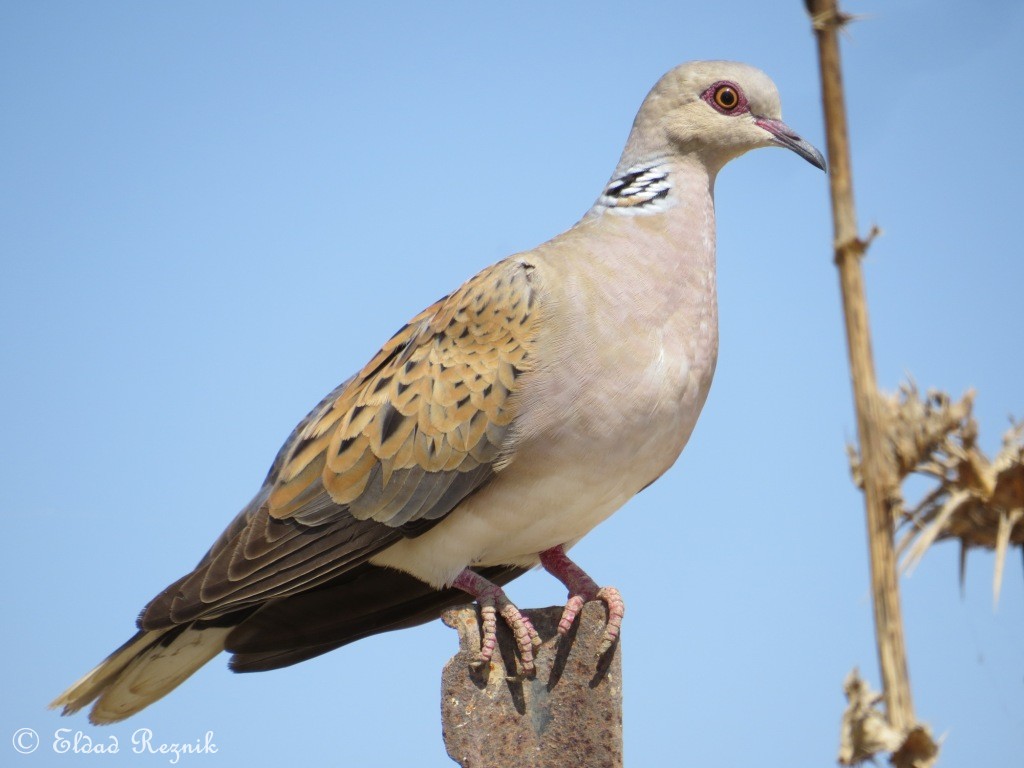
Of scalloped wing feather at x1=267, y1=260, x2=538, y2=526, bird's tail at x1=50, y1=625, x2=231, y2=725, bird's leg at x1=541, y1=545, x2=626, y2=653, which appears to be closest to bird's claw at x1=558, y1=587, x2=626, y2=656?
bird's leg at x1=541, y1=545, x2=626, y2=653

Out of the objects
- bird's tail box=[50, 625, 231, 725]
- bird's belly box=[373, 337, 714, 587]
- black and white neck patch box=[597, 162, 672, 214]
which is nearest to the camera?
bird's belly box=[373, 337, 714, 587]

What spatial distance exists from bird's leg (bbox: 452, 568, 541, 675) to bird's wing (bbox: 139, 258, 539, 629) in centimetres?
35

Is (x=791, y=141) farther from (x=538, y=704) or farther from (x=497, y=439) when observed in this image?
(x=538, y=704)

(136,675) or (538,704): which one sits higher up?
(136,675)

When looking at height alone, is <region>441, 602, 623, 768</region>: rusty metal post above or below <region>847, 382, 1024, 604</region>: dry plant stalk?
below

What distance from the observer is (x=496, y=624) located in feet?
14.6

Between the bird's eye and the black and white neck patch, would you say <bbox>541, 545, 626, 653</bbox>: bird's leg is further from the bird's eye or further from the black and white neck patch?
the bird's eye

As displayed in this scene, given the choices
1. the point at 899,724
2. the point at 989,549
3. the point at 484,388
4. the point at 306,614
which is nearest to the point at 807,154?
the point at 484,388

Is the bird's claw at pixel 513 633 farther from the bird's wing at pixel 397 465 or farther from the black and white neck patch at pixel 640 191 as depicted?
the black and white neck patch at pixel 640 191

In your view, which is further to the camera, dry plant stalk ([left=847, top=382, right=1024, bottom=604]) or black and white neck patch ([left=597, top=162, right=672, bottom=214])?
black and white neck patch ([left=597, top=162, right=672, bottom=214])

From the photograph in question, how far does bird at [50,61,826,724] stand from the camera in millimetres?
4480

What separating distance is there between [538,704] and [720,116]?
262cm

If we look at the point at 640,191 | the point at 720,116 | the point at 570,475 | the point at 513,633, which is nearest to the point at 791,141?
the point at 720,116

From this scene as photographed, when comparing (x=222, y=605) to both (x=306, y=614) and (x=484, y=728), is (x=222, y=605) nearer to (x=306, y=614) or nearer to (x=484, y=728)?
(x=306, y=614)
